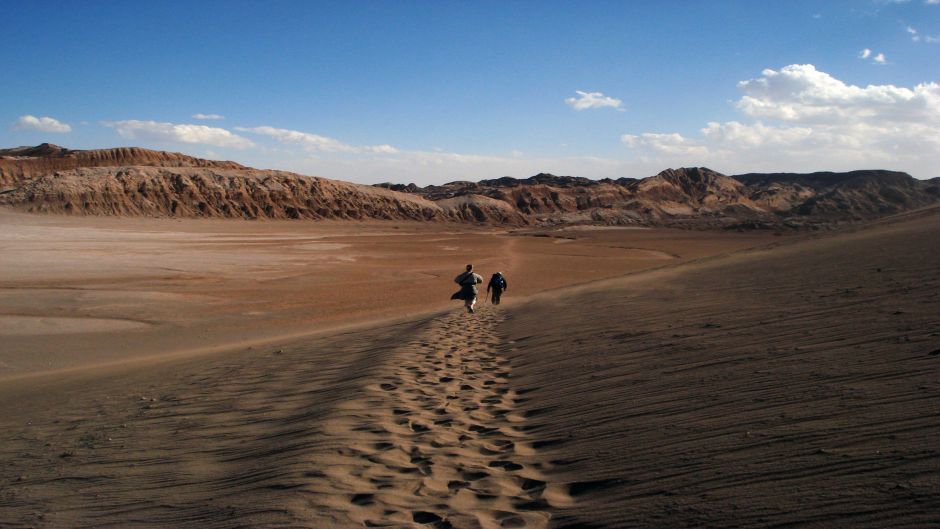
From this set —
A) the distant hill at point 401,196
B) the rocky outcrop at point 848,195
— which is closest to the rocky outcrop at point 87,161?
the distant hill at point 401,196

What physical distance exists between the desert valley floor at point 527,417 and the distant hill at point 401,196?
73954 millimetres

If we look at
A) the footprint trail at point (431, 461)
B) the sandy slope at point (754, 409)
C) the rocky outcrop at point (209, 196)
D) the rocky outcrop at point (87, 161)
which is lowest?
the footprint trail at point (431, 461)

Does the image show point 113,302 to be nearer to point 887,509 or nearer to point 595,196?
point 887,509

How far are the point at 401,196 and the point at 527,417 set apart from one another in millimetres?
108865

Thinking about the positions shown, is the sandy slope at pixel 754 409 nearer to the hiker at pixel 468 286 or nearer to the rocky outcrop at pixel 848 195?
the hiker at pixel 468 286

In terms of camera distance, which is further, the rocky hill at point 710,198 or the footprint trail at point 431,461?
the rocky hill at point 710,198

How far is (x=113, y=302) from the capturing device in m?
18.3

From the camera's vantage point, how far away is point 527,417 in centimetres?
588

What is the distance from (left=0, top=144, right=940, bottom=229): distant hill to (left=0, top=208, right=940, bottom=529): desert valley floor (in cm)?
7395

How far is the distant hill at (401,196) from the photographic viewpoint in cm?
8250

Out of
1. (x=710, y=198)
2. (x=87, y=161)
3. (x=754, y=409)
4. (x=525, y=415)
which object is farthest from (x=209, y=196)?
Result: (x=710, y=198)

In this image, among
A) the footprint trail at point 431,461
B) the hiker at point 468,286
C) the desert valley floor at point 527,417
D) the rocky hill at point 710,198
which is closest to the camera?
the desert valley floor at point 527,417

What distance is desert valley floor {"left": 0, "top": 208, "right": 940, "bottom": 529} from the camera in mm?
3697

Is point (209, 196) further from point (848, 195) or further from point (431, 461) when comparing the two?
point (848, 195)
